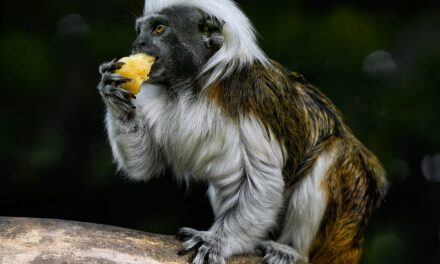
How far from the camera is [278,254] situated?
4566mm

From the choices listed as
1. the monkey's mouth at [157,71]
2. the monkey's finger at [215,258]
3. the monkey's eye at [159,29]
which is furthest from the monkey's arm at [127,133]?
the monkey's finger at [215,258]

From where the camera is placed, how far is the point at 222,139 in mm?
4379

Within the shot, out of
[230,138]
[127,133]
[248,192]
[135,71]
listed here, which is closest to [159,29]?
[135,71]

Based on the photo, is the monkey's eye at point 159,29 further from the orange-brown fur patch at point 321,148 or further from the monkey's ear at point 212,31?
the orange-brown fur patch at point 321,148

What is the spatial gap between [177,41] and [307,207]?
1207 millimetres

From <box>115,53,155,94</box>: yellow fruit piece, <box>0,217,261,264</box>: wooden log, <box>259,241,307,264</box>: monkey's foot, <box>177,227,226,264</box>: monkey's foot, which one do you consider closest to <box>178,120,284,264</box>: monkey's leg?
<box>177,227,226,264</box>: monkey's foot

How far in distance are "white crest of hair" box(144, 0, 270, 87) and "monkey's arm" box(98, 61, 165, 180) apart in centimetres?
45

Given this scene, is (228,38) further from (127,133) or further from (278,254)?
(278,254)

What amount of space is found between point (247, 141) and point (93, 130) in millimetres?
2110

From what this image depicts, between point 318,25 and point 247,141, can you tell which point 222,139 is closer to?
point 247,141

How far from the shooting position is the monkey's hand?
4285 mm

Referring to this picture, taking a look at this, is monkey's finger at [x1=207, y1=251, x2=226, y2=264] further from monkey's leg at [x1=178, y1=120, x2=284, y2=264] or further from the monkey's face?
the monkey's face

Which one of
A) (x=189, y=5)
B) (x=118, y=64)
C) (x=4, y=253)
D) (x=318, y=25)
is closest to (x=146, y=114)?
(x=118, y=64)

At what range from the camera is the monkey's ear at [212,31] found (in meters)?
4.48
